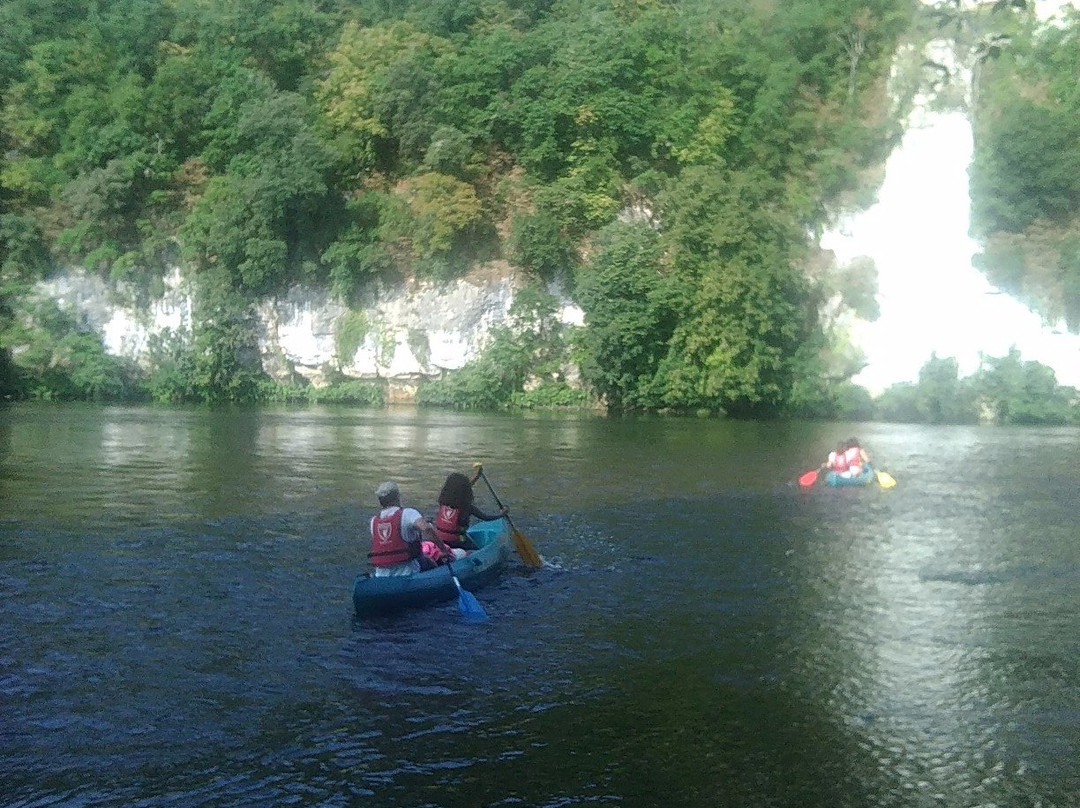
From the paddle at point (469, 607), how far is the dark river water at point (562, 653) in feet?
0.62

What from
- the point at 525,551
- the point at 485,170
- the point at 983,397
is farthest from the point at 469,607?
the point at 485,170

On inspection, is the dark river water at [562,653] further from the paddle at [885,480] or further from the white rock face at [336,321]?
the white rock face at [336,321]

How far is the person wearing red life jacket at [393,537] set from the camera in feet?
40.3

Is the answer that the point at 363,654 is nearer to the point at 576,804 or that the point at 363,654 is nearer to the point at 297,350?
the point at 576,804

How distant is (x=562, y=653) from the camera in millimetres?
10906

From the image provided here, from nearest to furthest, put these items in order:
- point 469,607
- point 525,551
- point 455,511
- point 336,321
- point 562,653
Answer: point 562,653 → point 469,607 → point 455,511 → point 525,551 → point 336,321

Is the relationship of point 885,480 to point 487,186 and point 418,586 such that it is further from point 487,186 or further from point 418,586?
point 487,186

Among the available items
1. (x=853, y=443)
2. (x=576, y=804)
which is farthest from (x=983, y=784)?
(x=853, y=443)

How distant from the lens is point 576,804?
24.5 ft

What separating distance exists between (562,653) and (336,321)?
41.7 metres

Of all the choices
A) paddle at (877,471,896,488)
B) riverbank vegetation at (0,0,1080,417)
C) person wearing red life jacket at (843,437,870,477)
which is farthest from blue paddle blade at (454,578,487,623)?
riverbank vegetation at (0,0,1080,417)

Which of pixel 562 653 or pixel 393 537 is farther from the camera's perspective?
pixel 393 537

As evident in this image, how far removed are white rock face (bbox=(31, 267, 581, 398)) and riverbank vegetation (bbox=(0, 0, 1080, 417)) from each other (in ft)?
2.46

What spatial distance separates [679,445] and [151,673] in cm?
2258
